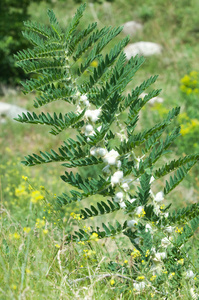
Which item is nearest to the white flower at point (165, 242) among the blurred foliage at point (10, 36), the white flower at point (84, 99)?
the white flower at point (84, 99)

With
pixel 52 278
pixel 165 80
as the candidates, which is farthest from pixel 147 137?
pixel 165 80

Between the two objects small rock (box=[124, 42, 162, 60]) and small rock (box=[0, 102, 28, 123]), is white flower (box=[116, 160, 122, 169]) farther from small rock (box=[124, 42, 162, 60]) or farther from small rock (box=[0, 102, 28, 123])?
small rock (box=[124, 42, 162, 60])

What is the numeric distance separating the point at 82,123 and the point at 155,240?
28.2 inches

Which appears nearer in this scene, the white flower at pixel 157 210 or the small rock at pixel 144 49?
the white flower at pixel 157 210

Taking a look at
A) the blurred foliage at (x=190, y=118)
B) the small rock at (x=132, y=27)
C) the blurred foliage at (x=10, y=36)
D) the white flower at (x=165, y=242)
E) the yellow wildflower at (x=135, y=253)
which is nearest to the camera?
the yellow wildflower at (x=135, y=253)

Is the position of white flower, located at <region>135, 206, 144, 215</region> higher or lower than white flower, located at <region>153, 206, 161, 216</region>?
higher

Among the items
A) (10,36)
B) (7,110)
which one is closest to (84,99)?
(7,110)

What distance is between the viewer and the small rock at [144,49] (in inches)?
395

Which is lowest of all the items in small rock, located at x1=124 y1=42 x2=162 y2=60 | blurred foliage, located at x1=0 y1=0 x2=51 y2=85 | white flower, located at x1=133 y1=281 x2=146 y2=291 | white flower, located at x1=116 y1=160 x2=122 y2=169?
white flower, located at x1=133 y1=281 x2=146 y2=291

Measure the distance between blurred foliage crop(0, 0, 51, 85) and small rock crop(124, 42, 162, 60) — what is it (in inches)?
108

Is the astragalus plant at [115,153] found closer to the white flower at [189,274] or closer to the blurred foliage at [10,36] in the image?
the white flower at [189,274]

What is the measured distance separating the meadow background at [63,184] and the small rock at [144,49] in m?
0.23

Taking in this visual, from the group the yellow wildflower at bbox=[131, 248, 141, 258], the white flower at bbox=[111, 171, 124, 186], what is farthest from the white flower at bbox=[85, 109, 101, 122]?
the yellow wildflower at bbox=[131, 248, 141, 258]

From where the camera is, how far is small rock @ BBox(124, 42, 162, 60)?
395 inches
